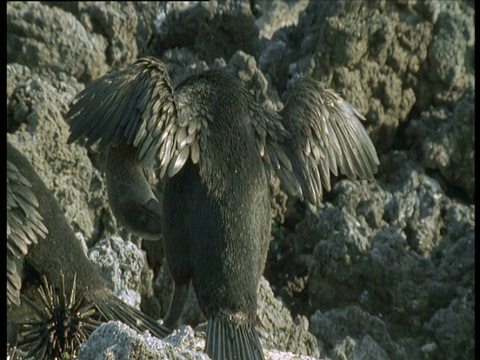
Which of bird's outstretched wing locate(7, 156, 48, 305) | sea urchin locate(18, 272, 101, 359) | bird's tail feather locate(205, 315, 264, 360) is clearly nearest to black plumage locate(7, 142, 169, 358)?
bird's outstretched wing locate(7, 156, 48, 305)

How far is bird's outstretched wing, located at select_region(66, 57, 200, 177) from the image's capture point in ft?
29.2

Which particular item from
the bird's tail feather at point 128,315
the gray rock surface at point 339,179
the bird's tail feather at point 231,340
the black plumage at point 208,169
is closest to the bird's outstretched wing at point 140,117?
the black plumage at point 208,169

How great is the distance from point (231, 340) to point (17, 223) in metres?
1.55

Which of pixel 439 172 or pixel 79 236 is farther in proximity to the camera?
pixel 439 172

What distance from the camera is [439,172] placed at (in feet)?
40.8

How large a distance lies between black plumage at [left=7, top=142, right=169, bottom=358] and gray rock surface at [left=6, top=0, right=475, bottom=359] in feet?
2.35

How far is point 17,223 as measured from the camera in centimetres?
945

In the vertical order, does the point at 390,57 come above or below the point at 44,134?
above

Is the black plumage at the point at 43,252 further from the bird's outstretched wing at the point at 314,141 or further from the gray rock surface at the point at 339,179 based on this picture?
the bird's outstretched wing at the point at 314,141

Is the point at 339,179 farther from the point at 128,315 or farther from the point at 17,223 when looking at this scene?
the point at 17,223

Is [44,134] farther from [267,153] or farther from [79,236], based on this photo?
[267,153]

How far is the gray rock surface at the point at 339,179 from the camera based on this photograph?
441 inches

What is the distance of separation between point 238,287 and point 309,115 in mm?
1222

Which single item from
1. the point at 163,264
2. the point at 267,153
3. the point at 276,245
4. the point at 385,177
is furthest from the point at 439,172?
the point at 267,153
